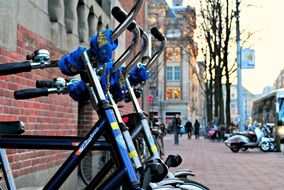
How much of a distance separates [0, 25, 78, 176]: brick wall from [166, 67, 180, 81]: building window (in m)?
76.8

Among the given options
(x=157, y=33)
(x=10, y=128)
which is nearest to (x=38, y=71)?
(x=157, y=33)

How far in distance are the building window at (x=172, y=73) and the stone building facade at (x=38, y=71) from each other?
75.5m

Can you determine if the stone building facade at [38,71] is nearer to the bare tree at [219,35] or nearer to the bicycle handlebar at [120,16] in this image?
the bicycle handlebar at [120,16]

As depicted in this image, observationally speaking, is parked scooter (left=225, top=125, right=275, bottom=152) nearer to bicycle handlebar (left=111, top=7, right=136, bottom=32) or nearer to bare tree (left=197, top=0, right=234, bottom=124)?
bare tree (left=197, top=0, right=234, bottom=124)

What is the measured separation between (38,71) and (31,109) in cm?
61

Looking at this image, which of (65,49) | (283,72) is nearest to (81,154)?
(65,49)

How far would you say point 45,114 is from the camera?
7184 mm

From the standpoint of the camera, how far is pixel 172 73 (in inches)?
3361

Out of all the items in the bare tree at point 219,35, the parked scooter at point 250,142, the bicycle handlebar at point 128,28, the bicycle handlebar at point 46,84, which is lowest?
the parked scooter at point 250,142

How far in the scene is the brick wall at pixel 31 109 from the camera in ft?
18.9

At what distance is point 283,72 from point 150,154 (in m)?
85.4

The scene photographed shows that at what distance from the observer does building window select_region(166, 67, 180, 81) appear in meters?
85.1

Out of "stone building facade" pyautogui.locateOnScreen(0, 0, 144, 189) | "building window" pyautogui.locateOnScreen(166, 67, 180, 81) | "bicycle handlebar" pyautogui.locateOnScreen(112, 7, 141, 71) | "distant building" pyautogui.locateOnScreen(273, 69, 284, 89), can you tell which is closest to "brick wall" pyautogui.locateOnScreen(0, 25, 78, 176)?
"stone building facade" pyautogui.locateOnScreen(0, 0, 144, 189)

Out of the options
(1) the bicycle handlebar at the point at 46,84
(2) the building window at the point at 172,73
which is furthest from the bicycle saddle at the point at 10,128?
(2) the building window at the point at 172,73
